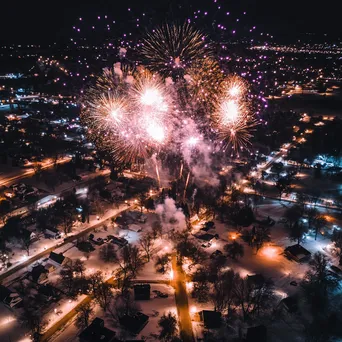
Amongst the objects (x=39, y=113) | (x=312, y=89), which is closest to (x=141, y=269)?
(x=39, y=113)

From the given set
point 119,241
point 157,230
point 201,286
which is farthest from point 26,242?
point 201,286

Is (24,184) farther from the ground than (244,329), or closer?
farther from the ground

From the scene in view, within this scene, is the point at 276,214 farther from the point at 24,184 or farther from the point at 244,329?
the point at 24,184

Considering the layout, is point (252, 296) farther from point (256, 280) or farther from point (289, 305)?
point (289, 305)

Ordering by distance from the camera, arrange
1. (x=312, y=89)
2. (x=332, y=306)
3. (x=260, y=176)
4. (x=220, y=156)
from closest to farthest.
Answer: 1. (x=332, y=306)
2. (x=260, y=176)
3. (x=220, y=156)
4. (x=312, y=89)

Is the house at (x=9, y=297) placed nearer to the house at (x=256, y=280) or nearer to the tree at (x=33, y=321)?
the tree at (x=33, y=321)

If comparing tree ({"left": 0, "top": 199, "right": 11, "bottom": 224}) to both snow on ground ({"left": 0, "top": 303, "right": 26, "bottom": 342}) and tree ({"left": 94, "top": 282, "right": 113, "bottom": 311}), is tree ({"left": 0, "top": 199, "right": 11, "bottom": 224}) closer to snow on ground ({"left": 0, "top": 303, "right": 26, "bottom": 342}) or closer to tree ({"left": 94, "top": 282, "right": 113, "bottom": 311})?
snow on ground ({"left": 0, "top": 303, "right": 26, "bottom": 342})

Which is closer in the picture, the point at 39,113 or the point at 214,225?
the point at 214,225

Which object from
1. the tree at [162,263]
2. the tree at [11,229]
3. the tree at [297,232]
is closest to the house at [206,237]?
the tree at [162,263]
